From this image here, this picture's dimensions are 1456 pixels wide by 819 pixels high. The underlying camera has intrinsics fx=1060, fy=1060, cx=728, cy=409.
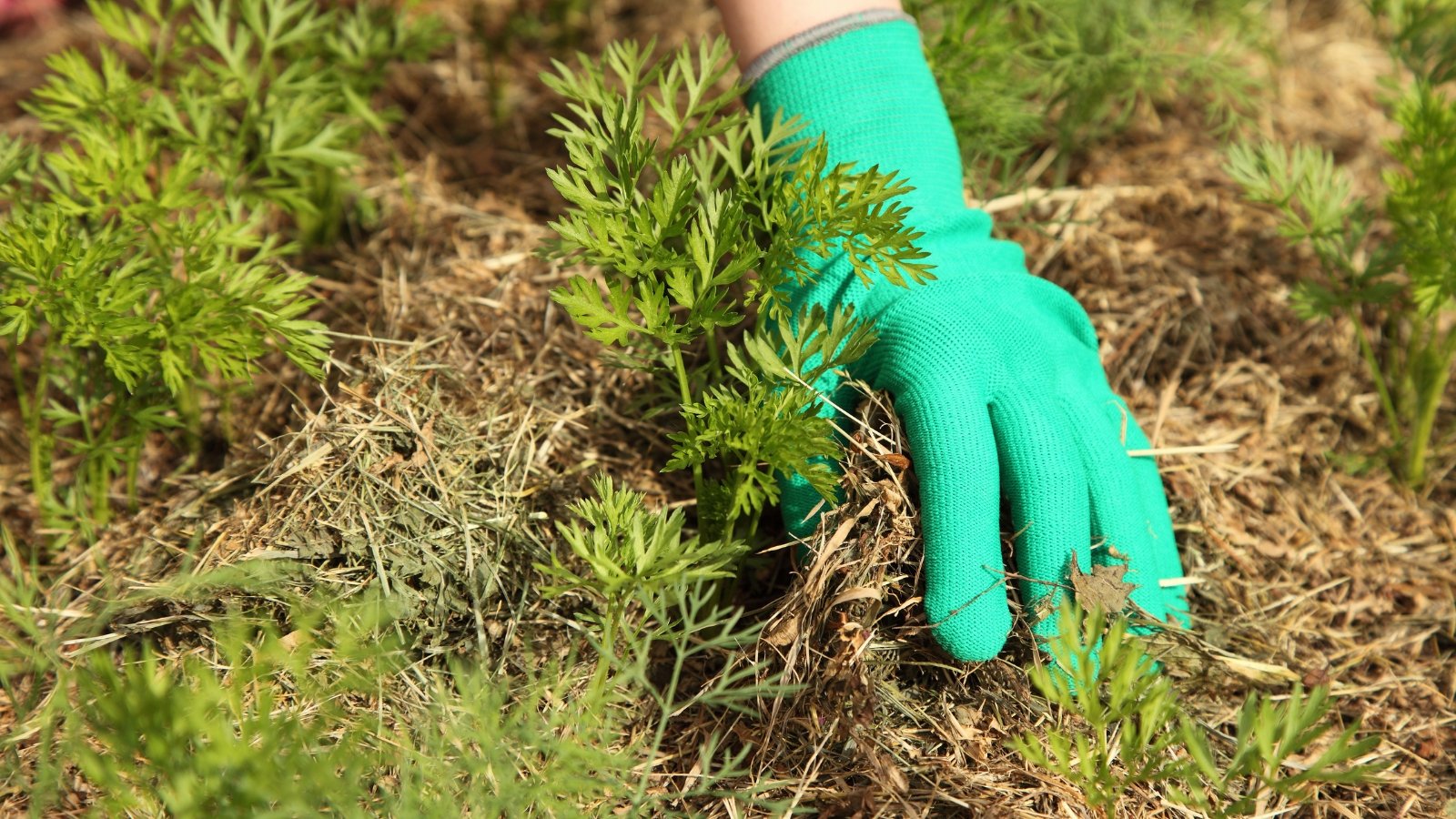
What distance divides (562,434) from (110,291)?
0.77m

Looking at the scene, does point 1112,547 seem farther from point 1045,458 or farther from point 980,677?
point 980,677

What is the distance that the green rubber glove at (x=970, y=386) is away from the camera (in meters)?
1.65

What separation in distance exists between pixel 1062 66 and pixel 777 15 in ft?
2.56

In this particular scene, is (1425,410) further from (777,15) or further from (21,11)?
(21,11)

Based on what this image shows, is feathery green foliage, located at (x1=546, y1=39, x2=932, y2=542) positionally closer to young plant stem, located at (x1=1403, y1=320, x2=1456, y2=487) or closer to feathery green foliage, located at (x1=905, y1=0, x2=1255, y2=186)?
feathery green foliage, located at (x1=905, y1=0, x2=1255, y2=186)

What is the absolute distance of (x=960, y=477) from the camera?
164 centimetres

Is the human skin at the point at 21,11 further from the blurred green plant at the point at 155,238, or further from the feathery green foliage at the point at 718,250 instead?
the feathery green foliage at the point at 718,250

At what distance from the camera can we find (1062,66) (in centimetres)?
238

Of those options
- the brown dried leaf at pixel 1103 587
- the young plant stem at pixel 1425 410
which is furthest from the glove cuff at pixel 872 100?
the young plant stem at pixel 1425 410

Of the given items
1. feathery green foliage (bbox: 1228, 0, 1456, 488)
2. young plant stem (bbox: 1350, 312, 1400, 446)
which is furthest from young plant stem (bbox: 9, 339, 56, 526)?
young plant stem (bbox: 1350, 312, 1400, 446)

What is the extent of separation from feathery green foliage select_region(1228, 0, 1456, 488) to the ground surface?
11 centimetres

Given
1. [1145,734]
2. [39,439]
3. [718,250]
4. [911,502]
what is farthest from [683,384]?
[39,439]

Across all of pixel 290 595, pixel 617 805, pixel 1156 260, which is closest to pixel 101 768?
pixel 290 595

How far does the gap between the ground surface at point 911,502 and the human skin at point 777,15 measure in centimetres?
54
